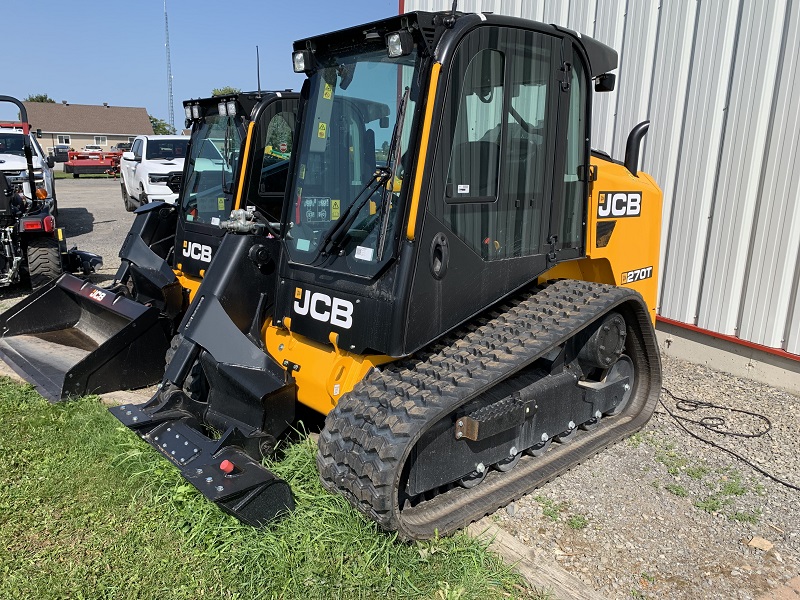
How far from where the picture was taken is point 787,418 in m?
4.94

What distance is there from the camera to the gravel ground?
10.3 feet

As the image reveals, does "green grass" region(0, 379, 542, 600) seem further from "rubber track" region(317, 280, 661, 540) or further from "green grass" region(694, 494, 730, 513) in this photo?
"green grass" region(694, 494, 730, 513)

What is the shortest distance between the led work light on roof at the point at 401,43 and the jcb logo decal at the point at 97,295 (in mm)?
3725

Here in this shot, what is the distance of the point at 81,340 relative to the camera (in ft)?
19.0

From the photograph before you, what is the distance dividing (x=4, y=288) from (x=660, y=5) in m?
8.61

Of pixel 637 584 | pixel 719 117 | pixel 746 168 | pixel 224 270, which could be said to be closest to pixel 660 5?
pixel 719 117

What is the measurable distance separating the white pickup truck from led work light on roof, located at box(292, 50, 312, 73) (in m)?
11.4

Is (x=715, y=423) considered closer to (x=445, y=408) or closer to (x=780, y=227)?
(x=780, y=227)

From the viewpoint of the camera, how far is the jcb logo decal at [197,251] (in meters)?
5.77

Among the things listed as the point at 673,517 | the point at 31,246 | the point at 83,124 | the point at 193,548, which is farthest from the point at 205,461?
the point at 83,124

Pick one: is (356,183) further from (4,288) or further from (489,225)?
(4,288)

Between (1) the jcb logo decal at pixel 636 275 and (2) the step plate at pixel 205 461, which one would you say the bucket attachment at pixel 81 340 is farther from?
(1) the jcb logo decal at pixel 636 275

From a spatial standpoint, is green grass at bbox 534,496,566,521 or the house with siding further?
the house with siding

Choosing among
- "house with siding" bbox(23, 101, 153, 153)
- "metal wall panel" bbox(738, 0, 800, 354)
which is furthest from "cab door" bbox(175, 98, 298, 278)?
"house with siding" bbox(23, 101, 153, 153)
